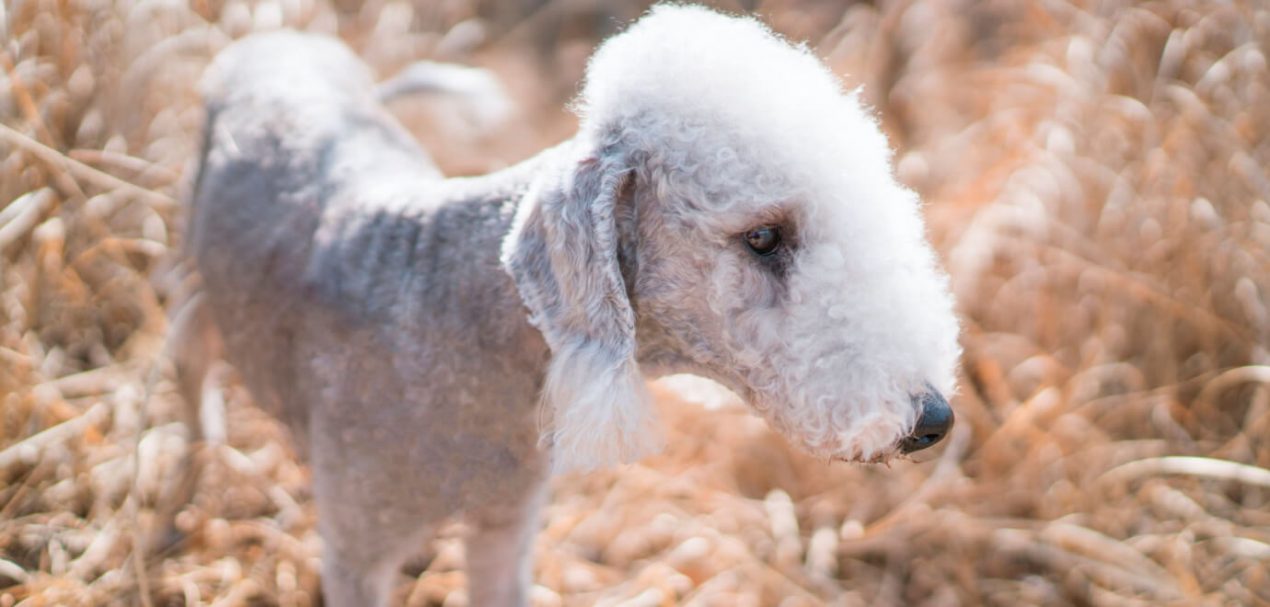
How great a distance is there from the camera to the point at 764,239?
1334mm

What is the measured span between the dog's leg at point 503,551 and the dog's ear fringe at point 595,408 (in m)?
0.37

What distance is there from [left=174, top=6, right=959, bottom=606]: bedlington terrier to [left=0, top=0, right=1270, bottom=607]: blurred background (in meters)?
0.74

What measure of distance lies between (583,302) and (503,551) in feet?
2.67

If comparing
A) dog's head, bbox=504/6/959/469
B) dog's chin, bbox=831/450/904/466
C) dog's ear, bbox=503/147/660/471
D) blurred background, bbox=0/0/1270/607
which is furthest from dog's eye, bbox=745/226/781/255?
blurred background, bbox=0/0/1270/607

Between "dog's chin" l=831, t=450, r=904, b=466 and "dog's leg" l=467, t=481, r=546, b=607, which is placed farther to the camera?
"dog's leg" l=467, t=481, r=546, b=607

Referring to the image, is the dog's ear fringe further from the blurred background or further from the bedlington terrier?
the blurred background

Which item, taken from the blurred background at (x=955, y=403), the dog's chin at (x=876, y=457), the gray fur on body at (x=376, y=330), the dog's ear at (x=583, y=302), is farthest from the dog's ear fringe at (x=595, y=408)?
the blurred background at (x=955, y=403)

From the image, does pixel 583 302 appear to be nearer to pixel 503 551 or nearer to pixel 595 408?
pixel 595 408

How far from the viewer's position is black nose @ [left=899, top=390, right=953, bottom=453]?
1.29m

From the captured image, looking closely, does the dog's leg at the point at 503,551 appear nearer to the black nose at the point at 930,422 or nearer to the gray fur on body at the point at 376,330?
the gray fur on body at the point at 376,330

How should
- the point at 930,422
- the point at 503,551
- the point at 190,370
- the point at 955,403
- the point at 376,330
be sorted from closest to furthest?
1. the point at 930,422
2. the point at 376,330
3. the point at 503,551
4. the point at 190,370
5. the point at 955,403

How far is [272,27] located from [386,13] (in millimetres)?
899

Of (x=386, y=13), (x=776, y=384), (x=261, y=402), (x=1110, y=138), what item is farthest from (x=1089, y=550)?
(x=386, y=13)

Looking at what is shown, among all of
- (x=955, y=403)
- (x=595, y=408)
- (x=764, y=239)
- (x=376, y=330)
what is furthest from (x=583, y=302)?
(x=955, y=403)
